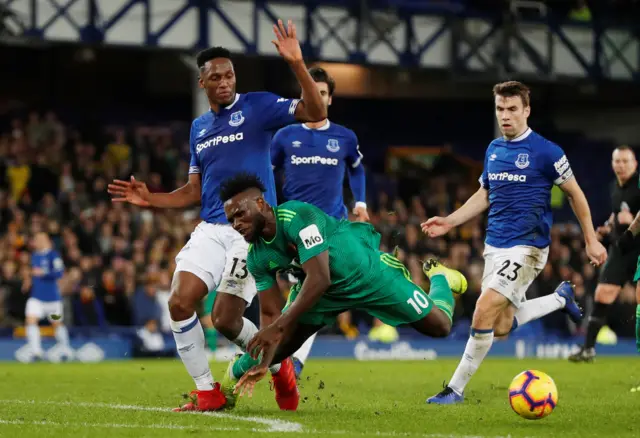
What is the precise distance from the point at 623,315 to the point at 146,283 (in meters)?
8.82

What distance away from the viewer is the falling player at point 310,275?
23.8 ft

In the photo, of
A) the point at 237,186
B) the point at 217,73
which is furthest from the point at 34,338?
the point at 237,186

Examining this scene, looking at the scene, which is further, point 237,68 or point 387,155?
point 387,155

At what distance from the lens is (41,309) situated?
1773 cm

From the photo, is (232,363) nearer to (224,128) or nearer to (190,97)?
(224,128)

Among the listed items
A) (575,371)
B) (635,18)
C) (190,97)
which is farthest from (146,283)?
(635,18)

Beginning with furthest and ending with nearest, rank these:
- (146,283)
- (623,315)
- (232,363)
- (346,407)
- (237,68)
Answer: (237,68) < (623,315) < (146,283) < (346,407) < (232,363)

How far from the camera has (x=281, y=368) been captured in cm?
836

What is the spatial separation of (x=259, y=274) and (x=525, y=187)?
111 inches

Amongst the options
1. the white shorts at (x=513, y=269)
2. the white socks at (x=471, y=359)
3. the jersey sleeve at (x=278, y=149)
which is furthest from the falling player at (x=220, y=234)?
the jersey sleeve at (x=278, y=149)

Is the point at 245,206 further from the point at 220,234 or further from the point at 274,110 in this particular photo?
the point at 274,110

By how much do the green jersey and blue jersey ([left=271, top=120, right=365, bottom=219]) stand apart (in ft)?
8.92

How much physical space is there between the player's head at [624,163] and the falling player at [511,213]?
3719mm

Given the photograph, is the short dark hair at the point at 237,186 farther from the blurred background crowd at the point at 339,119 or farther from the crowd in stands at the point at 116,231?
the blurred background crowd at the point at 339,119
